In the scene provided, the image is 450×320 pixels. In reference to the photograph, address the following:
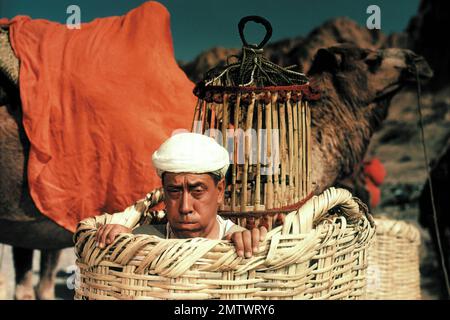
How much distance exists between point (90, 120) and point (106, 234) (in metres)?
1.49

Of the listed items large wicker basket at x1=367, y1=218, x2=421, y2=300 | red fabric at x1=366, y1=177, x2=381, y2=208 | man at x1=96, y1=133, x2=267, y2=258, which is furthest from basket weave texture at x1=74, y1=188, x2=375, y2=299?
red fabric at x1=366, y1=177, x2=381, y2=208

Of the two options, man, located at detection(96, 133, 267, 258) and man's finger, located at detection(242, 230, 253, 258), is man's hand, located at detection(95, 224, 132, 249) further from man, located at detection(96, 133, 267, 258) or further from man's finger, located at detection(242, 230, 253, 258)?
man's finger, located at detection(242, 230, 253, 258)

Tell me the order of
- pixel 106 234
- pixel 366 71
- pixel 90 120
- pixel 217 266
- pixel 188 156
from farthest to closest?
pixel 366 71 → pixel 90 120 → pixel 188 156 → pixel 106 234 → pixel 217 266

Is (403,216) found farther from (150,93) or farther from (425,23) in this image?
(425,23)

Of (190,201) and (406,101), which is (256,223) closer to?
(190,201)

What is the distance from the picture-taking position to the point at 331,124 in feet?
11.2

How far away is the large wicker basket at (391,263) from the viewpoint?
11.3ft

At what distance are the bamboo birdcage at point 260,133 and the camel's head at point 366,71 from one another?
1044 mm

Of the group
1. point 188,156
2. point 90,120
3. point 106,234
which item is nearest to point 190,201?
point 188,156

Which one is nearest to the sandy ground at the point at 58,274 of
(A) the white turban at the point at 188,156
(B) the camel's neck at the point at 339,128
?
(B) the camel's neck at the point at 339,128

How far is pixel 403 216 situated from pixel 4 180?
608 cm

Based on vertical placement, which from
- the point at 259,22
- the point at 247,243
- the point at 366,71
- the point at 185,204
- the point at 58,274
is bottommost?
the point at 58,274

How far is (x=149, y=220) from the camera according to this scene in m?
2.35

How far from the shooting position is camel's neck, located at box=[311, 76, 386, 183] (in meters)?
3.35
